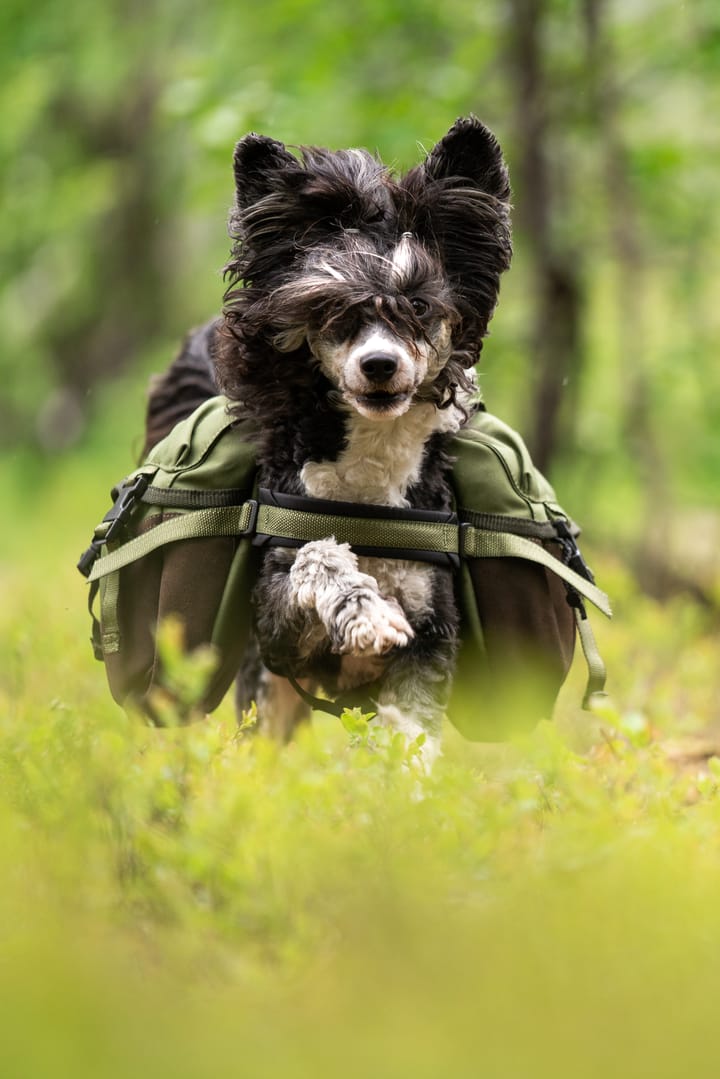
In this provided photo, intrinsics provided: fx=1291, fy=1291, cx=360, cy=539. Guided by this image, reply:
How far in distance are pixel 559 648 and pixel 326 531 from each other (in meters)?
0.90

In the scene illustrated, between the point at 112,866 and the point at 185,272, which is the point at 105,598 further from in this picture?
the point at 185,272

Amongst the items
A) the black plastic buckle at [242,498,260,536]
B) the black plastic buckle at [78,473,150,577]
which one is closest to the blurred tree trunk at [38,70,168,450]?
the black plastic buckle at [78,473,150,577]

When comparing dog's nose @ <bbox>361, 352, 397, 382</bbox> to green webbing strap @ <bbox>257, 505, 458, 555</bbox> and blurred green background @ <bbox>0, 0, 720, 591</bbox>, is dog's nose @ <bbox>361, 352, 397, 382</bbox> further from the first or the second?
blurred green background @ <bbox>0, 0, 720, 591</bbox>

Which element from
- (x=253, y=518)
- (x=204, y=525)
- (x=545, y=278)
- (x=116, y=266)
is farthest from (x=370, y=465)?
(x=116, y=266)

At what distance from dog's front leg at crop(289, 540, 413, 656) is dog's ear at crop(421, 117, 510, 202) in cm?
113

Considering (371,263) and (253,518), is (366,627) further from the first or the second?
(371,263)

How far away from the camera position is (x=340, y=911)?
271 cm

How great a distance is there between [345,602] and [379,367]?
657mm

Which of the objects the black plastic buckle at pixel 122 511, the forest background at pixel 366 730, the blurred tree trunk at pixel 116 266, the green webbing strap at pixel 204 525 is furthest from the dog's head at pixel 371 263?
the blurred tree trunk at pixel 116 266

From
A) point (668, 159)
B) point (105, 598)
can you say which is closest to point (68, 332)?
point (668, 159)

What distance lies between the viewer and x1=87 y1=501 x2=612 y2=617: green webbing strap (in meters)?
3.84

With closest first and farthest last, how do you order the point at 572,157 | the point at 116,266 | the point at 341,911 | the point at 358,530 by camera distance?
the point at 341,911 → the point at 358,530 → the point at 572,157 → the point at 116,266

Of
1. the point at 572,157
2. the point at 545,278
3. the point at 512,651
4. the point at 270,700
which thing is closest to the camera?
the point at 512,651

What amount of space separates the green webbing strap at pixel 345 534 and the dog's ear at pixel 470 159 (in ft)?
3.33
